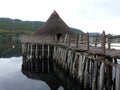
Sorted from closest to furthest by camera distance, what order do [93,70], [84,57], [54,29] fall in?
1. [84,57]
2. [93,70]
3. [54,29]

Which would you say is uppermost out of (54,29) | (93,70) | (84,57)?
(54,29)

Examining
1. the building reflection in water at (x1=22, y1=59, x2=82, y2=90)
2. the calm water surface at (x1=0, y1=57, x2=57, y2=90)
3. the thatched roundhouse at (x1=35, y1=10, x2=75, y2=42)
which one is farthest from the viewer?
the thatched roundhouse at (x1=35, y1=10, x2=75, y2=42)

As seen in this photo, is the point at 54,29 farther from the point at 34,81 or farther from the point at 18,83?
the point at 18,83

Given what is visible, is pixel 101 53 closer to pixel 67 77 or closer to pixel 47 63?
pixel 67 77

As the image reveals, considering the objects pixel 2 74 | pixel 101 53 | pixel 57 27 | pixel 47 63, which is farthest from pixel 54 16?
pixel 101 53

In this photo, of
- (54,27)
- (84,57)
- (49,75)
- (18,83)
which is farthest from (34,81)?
(54,27)

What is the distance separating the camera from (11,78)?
2688 cm

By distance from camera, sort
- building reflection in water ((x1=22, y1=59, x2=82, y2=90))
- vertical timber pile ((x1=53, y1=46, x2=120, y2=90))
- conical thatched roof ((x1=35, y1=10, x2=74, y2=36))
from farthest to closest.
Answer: conical thatched roof ((x1=35, y1=10, x2=74, y2=36)) < building reflection in water ((x1=22, y1=59, x2=82, y2=90)) < vertical timber pile ((x1=53, y1=46, x2=120, y2=90))

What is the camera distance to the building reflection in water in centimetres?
2146

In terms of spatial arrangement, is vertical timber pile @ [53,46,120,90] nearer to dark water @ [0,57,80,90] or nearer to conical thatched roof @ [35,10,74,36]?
dark water @ [0,57,80,90]

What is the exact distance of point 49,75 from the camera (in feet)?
89.4

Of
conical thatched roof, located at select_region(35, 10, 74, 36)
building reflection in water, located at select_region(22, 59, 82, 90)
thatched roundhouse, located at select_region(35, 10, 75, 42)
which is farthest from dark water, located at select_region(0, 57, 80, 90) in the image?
conical thatched roof, located at select_region(35, 10, 74, 36)

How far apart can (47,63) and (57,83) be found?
11765mm

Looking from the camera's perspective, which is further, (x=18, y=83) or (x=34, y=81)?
(x=34, y=81)
